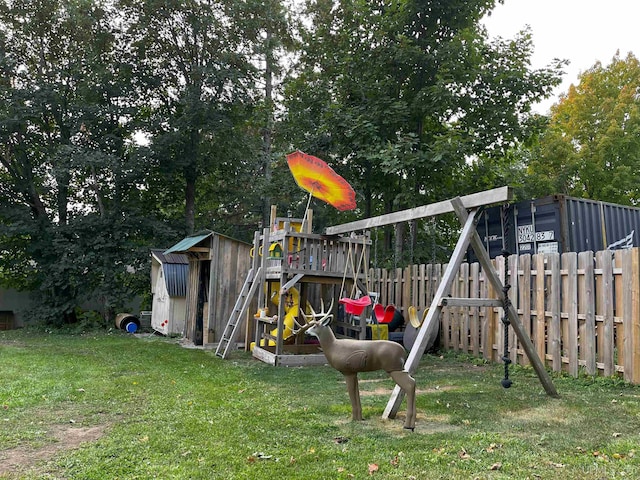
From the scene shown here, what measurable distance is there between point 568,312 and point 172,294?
32.7ft

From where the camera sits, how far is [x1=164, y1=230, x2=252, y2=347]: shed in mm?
11195

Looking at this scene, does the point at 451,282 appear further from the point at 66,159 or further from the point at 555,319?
the point at 66,159

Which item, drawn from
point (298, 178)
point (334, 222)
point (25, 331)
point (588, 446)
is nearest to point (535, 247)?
point (298, 178)

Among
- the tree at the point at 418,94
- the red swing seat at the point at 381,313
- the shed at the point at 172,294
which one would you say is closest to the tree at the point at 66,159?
the shed at the point at 172,294

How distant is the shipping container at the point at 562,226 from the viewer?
9148 mm

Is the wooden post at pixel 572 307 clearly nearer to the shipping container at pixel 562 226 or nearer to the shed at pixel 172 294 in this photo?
the shipping container at pixel 562 226

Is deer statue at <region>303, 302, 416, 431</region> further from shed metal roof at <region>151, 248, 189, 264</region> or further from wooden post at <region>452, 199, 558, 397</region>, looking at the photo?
shed metal roof at <region>151, 248, 189, 264</region>

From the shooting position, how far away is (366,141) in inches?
496

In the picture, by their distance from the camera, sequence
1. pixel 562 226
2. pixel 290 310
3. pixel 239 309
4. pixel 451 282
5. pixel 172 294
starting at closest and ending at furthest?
pixel 451 282, pixel 290 310, pixel 562 226, pixel 239 309, pixel 172 294

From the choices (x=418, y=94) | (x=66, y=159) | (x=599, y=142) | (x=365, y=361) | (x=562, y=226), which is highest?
(x=599, y=142)

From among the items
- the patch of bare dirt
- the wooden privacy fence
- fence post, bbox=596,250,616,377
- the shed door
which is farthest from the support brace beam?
the shed door

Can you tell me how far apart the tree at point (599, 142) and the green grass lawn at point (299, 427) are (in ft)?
45.4

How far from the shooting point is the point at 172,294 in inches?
535

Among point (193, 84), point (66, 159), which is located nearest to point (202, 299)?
point (66, 159)
